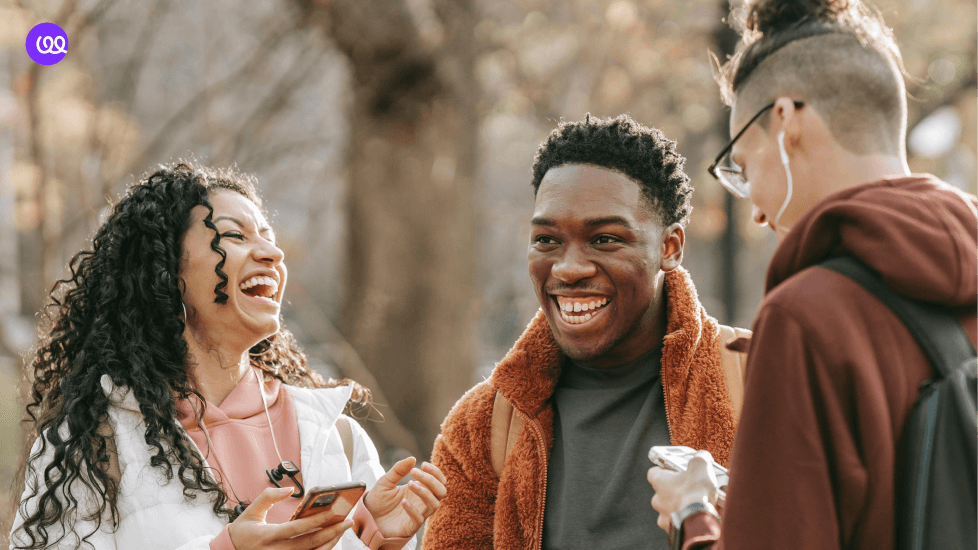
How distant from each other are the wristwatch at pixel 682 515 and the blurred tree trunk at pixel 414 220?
16.6 feet

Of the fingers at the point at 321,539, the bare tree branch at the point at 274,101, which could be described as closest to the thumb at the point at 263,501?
the fingers at the point at 321,539

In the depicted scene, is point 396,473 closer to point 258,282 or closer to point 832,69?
point 258,282

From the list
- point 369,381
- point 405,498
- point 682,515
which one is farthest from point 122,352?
point 369,381

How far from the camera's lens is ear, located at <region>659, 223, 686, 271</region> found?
10.0ft

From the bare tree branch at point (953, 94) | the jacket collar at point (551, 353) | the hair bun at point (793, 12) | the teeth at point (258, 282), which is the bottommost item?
the jacket collar at point (551, 353)

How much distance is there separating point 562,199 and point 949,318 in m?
1.51

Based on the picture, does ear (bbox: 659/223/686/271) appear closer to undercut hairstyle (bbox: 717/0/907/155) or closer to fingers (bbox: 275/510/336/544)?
undercut hairstyle (bbox: 717/0/907/155)

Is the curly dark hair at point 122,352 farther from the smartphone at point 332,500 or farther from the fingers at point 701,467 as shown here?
the fingers at point 701,467

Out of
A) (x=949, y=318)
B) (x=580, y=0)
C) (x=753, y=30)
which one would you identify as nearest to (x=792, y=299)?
(x=949, y=318)

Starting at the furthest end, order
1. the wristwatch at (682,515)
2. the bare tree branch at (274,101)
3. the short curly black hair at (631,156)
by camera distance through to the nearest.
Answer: the bare tree branch at (274,101) → the short curly black hair at (631,156) → the wristwatch at (682,515)

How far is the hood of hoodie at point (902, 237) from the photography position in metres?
1.59

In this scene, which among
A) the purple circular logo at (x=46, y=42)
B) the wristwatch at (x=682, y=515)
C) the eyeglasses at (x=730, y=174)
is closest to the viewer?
the wristwatch at (x=682, y=515)

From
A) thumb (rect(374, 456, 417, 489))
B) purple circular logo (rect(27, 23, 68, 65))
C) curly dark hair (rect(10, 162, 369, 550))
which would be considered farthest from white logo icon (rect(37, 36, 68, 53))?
thumb (rect(374, 456, 417, 489))

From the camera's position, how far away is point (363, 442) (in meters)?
3.22
